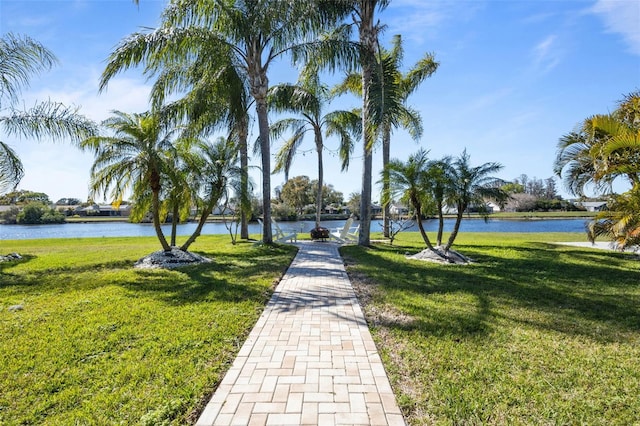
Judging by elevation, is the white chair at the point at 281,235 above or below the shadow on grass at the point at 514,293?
above

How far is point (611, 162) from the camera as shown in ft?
24.0

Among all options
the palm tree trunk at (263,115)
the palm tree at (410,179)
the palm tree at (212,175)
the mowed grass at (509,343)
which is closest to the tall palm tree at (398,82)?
the palm tree at (410,179)

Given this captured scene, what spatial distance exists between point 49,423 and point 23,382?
88 centimetres

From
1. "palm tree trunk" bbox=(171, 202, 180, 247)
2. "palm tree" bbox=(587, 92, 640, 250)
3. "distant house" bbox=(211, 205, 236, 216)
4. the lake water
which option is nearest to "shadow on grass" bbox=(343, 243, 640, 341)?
"palm tree" bbox=(587, 92, 640, 250)

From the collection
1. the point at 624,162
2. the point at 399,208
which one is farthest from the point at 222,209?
the point at 624,162

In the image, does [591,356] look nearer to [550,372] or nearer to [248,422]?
[550,372]

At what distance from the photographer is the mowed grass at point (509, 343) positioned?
271 centimetres

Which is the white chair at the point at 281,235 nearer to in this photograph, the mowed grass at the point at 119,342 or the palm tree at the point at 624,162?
the mowed grass at the point at 119,342

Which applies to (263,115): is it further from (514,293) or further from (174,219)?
(514,293)

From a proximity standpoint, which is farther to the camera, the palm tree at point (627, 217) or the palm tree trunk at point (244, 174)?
the palm tree trunk at point (244, 174)

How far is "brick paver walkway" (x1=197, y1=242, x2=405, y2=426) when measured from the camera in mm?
2579

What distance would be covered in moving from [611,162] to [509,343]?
5673mm

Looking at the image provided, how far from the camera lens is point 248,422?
249 centimetres

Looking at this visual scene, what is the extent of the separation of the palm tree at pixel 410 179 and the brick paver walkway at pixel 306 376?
528 cm
